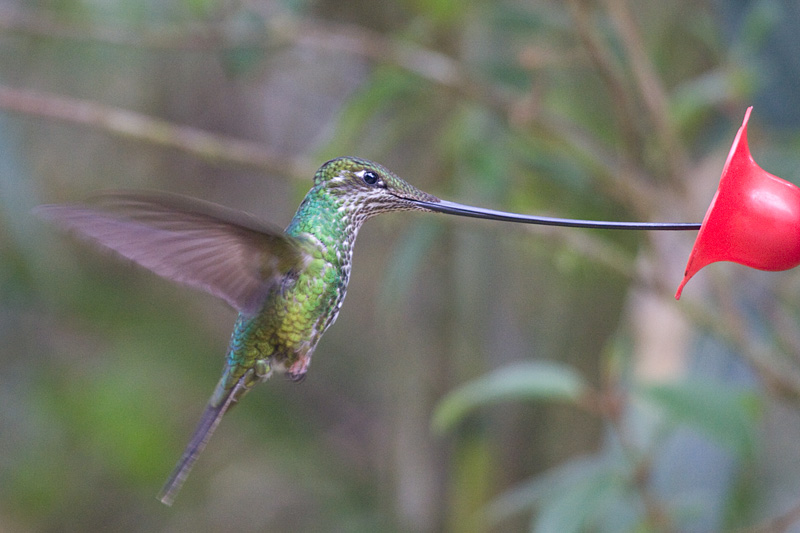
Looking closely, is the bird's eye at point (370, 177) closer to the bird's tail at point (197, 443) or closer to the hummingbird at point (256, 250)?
the hummingbird at point (256, 250)

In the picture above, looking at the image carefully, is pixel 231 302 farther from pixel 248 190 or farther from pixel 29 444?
pixel 248 190

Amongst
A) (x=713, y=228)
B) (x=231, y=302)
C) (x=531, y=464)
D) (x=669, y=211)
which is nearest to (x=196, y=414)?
(x=531, y=464)

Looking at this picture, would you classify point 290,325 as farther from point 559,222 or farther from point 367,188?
point 559,222

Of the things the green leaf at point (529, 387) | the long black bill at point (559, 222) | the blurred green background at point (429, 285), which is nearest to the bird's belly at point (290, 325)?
the long black bill at point (559, 222)

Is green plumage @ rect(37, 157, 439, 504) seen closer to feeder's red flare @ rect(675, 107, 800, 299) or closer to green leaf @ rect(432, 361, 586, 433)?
feeder's red flare @ rect(675, 107, 800, 299)

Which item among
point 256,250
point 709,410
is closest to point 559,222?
point 256,250

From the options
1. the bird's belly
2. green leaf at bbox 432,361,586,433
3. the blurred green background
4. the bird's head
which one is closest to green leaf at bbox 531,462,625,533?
the blurred green background
